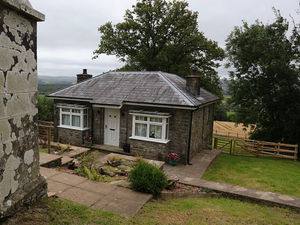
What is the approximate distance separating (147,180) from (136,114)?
6.71 m

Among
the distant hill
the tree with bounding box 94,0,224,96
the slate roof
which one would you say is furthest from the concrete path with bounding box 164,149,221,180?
the tree with bounding box 94,0,224,96

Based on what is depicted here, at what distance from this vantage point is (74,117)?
46.6 feet

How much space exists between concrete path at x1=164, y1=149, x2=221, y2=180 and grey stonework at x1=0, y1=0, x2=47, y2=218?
6.59 m

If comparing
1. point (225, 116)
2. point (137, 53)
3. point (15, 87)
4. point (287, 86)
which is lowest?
point (225, 116)

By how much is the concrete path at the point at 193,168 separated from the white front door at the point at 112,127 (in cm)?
→ 369

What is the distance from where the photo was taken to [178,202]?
19.7 feet

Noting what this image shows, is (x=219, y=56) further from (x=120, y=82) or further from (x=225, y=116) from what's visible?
(x=225, y=116)

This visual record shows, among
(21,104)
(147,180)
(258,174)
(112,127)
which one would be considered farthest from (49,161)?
(258,174)

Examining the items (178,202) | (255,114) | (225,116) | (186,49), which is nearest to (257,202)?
(178,202)

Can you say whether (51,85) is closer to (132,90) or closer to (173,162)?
(132,90)

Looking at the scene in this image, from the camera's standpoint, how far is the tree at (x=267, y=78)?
58.2 ft

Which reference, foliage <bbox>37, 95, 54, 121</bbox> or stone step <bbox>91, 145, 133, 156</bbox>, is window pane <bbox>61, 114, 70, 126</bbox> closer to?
Answer: stone step <bbox>91, 145, 133, 156</bbox>

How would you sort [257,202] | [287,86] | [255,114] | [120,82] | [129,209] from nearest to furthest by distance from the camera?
[129,209], [257,202], [120,82], [287,86], [255,114]

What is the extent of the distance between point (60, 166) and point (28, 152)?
4223 mm
